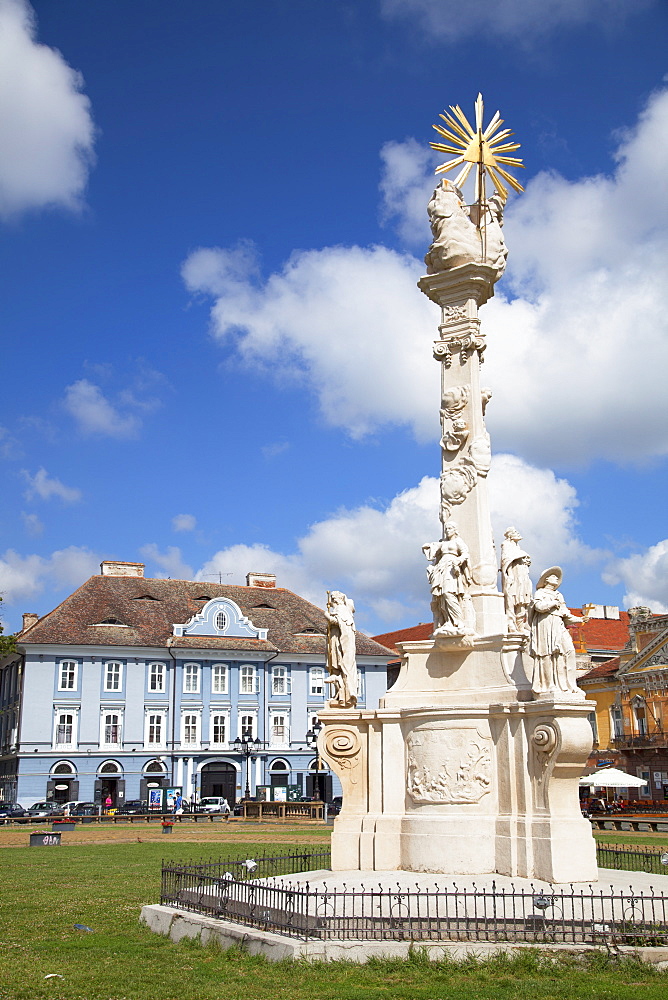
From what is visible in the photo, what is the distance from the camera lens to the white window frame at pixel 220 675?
54062mm

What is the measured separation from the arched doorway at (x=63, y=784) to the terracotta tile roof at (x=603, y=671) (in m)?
26.3

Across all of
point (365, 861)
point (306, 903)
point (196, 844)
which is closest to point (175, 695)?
point (196, 844)

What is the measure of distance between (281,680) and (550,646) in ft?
148

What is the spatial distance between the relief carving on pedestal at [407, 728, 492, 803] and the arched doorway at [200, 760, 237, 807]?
135ft

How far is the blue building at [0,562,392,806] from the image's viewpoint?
49906 millimetres

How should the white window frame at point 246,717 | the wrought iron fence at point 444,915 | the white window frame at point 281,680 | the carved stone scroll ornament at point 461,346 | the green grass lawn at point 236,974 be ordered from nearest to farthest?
the green grass lawn at point 236,974 → the wrought iron fence at point 444,915 → the carved stone scroll ornament at point 461,346 → the white window frame at point 246,717 → the white window frame at point 281,680

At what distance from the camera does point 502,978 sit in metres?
8.02

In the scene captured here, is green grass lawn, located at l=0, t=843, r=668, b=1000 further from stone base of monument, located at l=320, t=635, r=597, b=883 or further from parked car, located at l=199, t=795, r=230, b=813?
parked car, located at l=199, t=795, r=230, b=813

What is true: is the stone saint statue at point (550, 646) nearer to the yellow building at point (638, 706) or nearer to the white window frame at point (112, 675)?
Result: the yellow building at point (638, 706)

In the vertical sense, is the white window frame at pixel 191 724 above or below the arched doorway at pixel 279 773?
above

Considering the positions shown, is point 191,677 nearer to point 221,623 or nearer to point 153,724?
point 153,724

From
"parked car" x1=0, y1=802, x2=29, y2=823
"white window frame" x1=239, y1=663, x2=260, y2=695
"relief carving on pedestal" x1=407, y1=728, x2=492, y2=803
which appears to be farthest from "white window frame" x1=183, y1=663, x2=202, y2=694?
"relief carving on pedestal" x1=407, y1=728, x2=492, y2=803

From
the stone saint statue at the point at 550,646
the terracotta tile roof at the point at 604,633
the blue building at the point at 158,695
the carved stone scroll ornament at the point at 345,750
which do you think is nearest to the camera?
the stone saint statue at the point at 550,646

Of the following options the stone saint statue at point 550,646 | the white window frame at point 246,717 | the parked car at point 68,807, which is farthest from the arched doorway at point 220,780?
the stone saint statue at point 550,646
